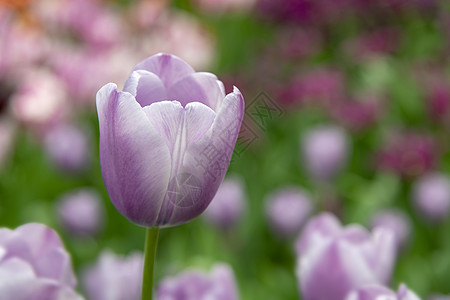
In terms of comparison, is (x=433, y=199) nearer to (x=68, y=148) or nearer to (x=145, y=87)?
(x=68, y=148)

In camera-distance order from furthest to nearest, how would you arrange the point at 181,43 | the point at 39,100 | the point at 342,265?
the point at 181,43 < the point at 39,100 < the point at 342,265

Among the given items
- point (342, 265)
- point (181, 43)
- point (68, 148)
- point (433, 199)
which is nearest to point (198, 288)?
point (342, 265)

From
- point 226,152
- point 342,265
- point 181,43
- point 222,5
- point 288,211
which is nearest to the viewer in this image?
point 226,152

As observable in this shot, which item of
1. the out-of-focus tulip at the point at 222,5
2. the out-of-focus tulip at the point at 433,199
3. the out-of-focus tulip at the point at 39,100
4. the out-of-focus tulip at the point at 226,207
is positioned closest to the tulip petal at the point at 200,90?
the out-of-focus tulip at the point at 226,207

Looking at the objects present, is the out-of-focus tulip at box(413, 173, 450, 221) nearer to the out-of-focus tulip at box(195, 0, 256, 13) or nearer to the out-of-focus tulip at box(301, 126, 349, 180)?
the out-of-focus tulip at box(301, 126, 349, 180)

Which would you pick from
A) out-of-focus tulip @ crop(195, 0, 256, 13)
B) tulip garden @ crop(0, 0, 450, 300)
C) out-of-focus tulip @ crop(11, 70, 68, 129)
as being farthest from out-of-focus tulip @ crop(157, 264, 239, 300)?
out-of-focus tulip @ crop(195, 0, 256, 13)

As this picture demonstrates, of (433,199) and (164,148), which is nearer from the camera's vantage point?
(164,148)

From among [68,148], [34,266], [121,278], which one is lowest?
[68,148]
